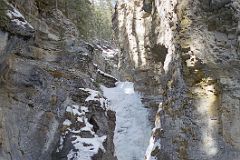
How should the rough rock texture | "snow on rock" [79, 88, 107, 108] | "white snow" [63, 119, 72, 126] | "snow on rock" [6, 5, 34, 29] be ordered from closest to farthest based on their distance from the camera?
the rough rock texture → "snow on rock" [6, 5, 34, 29] → "white snow" [63, 119, 72, 126] → "snow on rock" [79, 88, 107, 108]

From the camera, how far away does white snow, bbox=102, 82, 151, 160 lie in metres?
17.8

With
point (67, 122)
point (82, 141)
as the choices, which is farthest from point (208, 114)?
point (67, 122)

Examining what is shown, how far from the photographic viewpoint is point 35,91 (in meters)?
12.6

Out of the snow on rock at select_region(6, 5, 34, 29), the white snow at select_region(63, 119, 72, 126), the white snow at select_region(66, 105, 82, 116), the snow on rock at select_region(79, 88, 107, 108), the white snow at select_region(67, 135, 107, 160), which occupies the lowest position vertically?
the white snow at select_region(67, 135, 107, 160)

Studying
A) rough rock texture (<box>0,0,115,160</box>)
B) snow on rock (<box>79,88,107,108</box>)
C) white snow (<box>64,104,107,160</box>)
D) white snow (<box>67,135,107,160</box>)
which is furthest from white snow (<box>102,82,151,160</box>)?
white snow (<box>67,135,107,160</box>)

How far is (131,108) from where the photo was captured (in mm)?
20781

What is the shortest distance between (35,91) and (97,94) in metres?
2.16

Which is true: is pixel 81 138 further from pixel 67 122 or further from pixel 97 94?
pixel 97 94

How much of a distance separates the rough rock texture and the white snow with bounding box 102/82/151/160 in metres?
4.11

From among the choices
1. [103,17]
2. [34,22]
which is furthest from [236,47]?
[103,17]

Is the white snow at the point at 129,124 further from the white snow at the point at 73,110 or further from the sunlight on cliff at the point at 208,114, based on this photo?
the sunlight on cliff at the point at 208,114

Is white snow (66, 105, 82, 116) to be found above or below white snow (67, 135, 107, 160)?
above

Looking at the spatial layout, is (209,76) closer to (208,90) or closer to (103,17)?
(208,90)

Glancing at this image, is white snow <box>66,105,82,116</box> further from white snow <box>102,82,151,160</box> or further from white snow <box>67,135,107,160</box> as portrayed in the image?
white snow <box>102,82,151,160</box>
